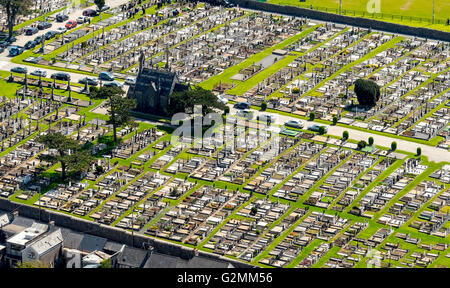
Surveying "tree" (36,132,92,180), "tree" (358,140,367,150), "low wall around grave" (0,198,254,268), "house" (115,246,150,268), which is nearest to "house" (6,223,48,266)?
"low wall around grave" (0,198,254,268)

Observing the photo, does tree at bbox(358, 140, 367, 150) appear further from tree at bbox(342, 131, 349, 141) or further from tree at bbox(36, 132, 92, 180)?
tree at bbox(36, 132, 92, 180)

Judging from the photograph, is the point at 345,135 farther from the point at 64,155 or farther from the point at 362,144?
the point at 64,155

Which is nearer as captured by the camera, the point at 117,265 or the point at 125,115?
the point at 117,265

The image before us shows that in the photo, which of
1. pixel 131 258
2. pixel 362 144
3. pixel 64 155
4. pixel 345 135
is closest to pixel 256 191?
pixel 362 144

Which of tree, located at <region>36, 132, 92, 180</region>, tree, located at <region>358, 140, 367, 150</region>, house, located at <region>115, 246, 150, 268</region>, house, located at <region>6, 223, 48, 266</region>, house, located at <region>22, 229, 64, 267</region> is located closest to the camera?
house, located at <region>115, 246, 150, 268</region>
